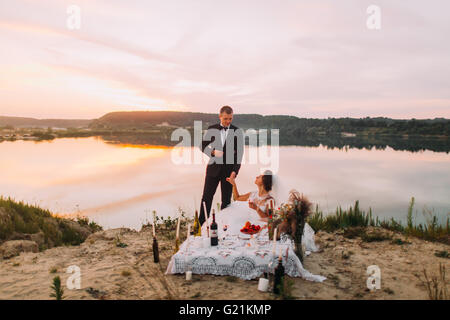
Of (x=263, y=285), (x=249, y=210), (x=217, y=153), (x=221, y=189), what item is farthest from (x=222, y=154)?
(x=263, y=285)

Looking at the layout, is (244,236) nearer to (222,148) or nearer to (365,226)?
(222,148)

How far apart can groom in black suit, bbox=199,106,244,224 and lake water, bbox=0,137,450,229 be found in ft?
13.6

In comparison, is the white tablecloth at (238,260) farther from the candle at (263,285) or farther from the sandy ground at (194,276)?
the candle at (263,285)

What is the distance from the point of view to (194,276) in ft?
12.6

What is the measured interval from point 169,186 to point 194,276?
40.0ft

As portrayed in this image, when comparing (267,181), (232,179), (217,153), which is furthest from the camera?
(217,153)

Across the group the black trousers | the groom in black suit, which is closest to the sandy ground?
the black trousers

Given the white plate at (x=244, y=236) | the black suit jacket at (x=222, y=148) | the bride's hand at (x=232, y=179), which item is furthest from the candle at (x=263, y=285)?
the black suit jacket at (x=222, y=148)

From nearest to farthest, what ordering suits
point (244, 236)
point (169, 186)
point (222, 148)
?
1. point (244, 236)
2. point (222, 148)
3. point (169, 186)

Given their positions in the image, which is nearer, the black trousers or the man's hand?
the man's hand

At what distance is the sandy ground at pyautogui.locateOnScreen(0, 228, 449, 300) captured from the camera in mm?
3385

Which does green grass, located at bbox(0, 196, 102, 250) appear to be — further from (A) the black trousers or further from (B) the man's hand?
(B) the man's hand

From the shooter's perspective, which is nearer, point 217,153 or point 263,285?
point 263,285

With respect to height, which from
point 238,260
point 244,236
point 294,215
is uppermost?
point 294,215
